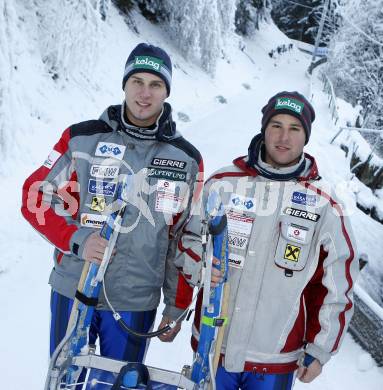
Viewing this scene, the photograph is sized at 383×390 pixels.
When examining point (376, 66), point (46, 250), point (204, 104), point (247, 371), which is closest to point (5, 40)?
point (46, 250)

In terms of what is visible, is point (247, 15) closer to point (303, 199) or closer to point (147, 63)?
point (147, 63)

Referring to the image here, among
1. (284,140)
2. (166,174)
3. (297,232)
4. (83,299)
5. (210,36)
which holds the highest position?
(210,36)

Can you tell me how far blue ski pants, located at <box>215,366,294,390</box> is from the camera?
2119 millimetres

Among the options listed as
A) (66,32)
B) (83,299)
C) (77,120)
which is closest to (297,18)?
(66,32)

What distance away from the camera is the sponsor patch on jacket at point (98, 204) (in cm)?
225

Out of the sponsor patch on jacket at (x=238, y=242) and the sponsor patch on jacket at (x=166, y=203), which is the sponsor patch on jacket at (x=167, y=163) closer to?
the sponsor patch on jacket at (x=166, y=203)

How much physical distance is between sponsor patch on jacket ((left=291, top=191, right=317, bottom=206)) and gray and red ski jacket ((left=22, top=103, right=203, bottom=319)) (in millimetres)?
533

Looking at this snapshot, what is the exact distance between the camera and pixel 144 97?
2273mm

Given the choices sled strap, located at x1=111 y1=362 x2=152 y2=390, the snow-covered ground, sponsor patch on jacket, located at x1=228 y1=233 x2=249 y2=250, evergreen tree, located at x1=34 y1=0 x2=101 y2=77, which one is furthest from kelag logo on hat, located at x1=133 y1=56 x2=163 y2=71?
evergreen tree, located at x1=34 y1=0 x2=101 y2=77

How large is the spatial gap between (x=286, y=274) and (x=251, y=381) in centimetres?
60

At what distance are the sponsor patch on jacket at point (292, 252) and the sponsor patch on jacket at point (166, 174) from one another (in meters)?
0.71

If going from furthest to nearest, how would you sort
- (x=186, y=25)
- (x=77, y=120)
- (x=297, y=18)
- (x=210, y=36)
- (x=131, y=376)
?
(x=297, y=18) < (x=210, y=36) < (x=186, y=25) < (x=77, y=120) < (x=131, y=376)

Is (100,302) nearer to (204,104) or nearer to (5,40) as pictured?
(5,40)

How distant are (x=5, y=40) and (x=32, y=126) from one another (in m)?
2.06
